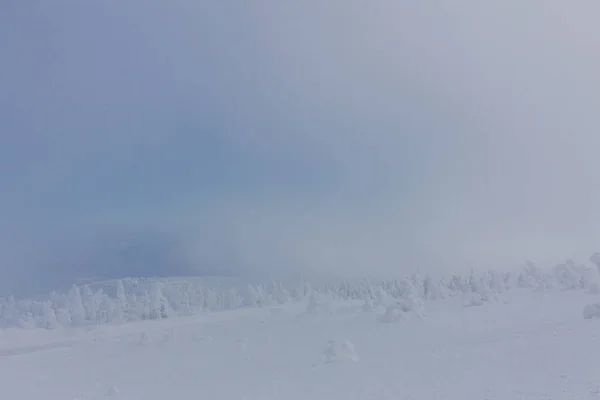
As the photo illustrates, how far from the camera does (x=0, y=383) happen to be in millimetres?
29609

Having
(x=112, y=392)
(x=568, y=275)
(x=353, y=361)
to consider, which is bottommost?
(x=112, y=392)

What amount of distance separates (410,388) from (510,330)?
41.9 feet

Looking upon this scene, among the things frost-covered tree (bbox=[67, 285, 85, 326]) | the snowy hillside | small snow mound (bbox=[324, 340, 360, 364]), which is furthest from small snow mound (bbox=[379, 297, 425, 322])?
frost-covered tree (bbox=[67, 285, 85, 326])

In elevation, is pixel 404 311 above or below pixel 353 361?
above

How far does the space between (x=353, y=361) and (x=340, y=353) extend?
2.94ft

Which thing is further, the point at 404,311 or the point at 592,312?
the point at 404,311

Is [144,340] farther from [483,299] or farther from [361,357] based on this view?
[483,299]

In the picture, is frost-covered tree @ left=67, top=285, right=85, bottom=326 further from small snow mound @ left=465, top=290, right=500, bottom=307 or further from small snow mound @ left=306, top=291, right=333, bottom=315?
small snow mound @ left=465, top=290, right=500, bottom=307

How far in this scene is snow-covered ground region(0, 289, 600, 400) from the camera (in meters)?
16.4

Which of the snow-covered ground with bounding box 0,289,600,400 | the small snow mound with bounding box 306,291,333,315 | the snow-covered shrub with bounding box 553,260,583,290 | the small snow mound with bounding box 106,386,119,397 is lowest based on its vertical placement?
the small snow mound with bounding box 106,386,119,397

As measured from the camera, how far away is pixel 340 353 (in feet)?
75.7

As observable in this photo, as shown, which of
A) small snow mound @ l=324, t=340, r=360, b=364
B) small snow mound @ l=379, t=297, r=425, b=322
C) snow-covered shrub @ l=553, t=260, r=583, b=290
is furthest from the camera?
snow-covered shrub @ l=553, t=260, r=583, b=290

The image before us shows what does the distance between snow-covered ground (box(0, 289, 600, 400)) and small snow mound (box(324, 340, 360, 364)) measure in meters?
0.05

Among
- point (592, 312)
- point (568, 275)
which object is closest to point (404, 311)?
point (592, 312)
